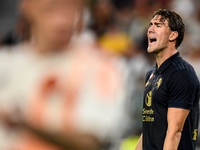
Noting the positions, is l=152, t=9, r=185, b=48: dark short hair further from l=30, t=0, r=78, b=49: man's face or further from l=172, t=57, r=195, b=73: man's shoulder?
l=30, t=0, r=78, b=49: man's face

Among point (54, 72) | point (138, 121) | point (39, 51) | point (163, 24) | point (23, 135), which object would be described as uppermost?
point (163, 24)

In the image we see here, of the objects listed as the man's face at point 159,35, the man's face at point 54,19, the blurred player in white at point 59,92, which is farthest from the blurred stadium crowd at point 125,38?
the man's face at point 159,35

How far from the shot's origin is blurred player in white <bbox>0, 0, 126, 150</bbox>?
1475 mm

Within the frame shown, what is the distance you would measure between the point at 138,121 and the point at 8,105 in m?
2.61

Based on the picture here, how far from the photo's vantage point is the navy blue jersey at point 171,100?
145 centimetres

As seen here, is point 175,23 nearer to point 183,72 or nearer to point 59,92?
point 183,72

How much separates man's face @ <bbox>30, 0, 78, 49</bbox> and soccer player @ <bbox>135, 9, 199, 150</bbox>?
1.55ft

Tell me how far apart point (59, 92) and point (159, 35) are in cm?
62

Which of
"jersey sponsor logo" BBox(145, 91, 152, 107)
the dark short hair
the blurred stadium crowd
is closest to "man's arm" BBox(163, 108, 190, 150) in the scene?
"jersey sponsor logo" BBox(145, 91, 152, 107)

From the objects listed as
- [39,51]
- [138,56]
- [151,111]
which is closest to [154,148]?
[151,111]

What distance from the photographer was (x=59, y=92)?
1.55 meters

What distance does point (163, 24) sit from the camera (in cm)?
161

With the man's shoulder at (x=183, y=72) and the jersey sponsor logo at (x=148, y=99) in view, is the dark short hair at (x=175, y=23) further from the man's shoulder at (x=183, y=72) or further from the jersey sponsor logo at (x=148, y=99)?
the jersey sponsor logo at (x=148, y=99)

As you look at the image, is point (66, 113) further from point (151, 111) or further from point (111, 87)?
point (151, 111)
